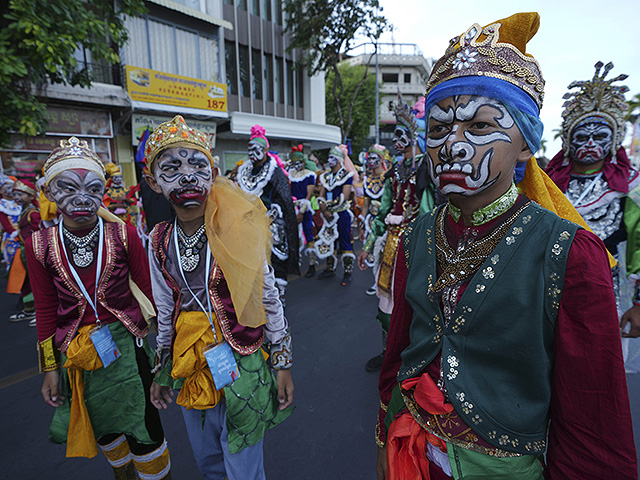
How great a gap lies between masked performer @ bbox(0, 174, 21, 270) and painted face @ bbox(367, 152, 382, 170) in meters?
6.30

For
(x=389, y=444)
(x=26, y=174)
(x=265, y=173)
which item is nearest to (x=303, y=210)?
(x=265, y=173)

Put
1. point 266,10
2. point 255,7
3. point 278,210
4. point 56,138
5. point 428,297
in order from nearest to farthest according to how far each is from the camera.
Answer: point 428,297
point 278,210
point 56,138
point 255,7
point 266,10

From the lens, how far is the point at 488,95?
3.27 feet

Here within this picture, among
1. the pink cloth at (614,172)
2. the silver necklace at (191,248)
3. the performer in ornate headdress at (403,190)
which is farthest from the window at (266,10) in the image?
the silver necklace at (191,248)

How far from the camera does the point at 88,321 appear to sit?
2.01 metres

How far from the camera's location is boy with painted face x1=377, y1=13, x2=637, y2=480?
0.92 m

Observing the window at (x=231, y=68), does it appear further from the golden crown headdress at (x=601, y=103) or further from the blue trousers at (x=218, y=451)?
the blue trousers at (x=218, y=451)

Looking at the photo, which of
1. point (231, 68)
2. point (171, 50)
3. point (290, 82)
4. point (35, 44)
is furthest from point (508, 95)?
point (290, 82)

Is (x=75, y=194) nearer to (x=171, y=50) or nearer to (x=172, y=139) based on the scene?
(x=172, y=139)

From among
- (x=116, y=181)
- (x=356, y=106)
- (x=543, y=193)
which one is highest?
(x=356, y=106)

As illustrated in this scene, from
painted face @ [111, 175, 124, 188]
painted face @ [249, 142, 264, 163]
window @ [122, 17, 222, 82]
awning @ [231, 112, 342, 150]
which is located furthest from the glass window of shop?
painted face @ [249, 142, 264, 163]

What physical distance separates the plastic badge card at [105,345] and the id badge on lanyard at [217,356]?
703 millimetres

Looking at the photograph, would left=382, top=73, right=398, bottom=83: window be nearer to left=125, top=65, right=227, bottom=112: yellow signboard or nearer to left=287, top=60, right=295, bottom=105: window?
left=287, top=60, right=295, bottom=105: window

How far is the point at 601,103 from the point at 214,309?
2901mm
